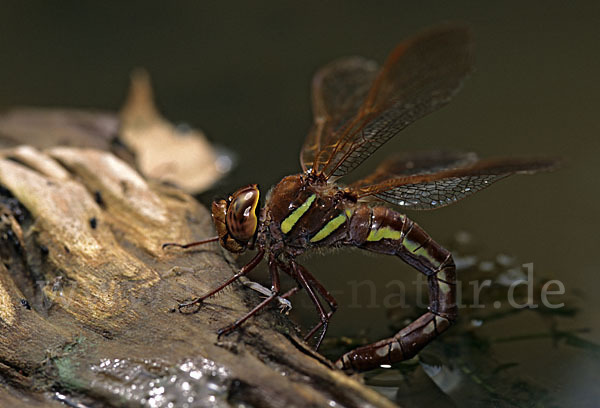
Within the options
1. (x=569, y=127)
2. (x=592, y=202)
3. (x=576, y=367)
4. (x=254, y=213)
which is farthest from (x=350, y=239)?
(x=569, y=127)

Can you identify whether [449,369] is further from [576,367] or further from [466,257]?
[466,257]

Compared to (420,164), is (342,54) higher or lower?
higher

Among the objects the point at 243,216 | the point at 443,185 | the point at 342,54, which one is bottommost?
the point at 243,216

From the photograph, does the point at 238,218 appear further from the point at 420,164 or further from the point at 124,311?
the point at 420,164

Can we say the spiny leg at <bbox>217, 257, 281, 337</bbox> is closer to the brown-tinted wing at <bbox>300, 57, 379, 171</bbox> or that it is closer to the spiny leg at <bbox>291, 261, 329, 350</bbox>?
the spiny leg at <bbox>291, 261, 329, 350</bbox>

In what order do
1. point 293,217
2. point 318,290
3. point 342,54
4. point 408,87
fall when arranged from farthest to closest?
point 342,54, point 408,87, point 318,290, point 293,217

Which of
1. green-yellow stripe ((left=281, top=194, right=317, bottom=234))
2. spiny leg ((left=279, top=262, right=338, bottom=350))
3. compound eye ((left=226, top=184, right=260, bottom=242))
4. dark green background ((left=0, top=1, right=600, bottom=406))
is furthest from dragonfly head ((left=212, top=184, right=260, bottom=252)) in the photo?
dark green background ((left=0, top=1, right=600, bottom=406))

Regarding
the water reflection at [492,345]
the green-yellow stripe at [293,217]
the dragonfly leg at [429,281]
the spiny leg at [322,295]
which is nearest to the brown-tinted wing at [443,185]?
the dragonfly leg at [429,281]

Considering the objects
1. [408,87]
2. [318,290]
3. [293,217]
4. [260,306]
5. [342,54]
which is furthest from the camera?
[342,54]

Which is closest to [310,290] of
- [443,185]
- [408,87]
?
[443,185]

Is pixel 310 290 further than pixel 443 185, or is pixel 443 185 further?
pixel 443 185
